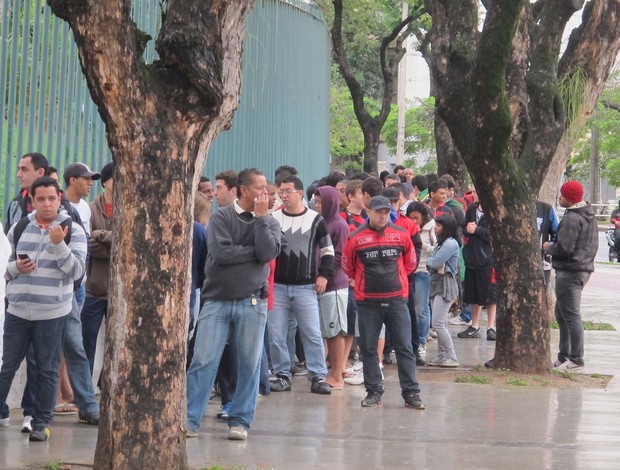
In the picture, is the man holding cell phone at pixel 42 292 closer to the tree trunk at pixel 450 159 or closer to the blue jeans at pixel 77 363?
the blue jeans at pixel 77 363

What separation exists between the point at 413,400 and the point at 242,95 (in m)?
5.98

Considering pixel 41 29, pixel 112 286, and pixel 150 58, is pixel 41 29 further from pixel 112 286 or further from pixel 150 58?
pixel 112 286

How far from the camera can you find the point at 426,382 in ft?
36.8

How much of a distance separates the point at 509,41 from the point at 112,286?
554cm

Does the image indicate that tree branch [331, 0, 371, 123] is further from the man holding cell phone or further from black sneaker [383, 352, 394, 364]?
the man holding cell phone

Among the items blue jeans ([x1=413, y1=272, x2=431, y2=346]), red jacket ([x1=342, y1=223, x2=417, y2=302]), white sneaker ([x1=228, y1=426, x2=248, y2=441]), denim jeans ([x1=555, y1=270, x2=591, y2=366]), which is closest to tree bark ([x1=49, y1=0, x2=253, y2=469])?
white sneaker ([x1=228, y1=426, x2=248, y2=441])

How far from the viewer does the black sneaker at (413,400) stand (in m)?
9.61

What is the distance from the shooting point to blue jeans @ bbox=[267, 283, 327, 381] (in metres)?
10.3

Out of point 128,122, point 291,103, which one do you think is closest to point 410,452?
point 128,122

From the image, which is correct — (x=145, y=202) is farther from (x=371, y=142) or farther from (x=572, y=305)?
(x=371, y=142)

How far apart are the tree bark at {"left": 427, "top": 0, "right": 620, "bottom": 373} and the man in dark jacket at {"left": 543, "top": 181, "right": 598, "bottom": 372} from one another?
0.35 metres

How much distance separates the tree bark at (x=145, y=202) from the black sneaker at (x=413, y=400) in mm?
3380

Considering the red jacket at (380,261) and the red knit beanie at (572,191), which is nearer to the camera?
the red jacket at (380,261)

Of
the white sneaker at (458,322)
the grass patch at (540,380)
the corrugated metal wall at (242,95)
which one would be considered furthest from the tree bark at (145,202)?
the white sneaker at (458,322)
